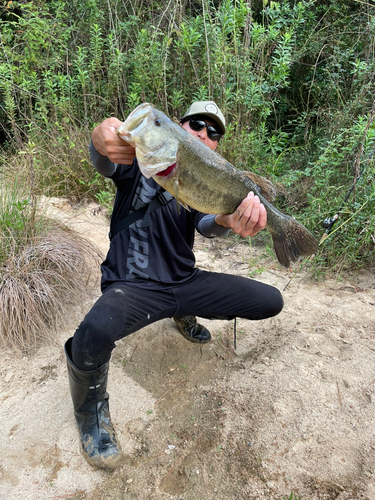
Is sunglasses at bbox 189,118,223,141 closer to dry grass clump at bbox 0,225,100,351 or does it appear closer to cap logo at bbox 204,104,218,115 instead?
cap logo at bbox 204,104,218,115

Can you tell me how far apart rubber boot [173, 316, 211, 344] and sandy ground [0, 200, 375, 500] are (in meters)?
0.08

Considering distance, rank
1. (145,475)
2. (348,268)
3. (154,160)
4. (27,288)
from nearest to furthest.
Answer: (154,160), (145,475), (27,288), (348,268)

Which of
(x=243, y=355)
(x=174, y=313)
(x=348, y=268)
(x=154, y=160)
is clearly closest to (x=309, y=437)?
(x=243, y=355)

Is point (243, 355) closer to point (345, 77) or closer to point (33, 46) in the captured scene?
point (345, 77)

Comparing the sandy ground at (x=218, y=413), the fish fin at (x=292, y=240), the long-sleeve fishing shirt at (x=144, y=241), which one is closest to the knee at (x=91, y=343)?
the long-sleeve fishing shirt at (x=144, y=241)

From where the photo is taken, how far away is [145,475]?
2.15 meters

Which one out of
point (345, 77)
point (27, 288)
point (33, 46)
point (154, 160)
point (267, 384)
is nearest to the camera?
point (154, 160)

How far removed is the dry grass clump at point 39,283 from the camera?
295 cm

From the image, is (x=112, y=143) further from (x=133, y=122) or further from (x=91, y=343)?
(x=91, y=343)

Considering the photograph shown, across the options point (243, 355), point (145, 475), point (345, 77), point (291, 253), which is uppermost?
point (345, 77)

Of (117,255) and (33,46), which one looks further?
(33,46)

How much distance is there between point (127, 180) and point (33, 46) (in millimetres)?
3957

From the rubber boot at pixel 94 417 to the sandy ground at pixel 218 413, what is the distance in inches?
3.5

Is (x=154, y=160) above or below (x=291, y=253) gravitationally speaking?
above
